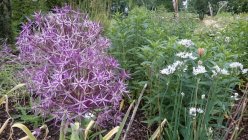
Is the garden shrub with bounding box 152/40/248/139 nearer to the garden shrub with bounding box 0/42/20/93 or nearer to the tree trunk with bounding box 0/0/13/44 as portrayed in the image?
the garden shrub with bounding box 0/42/20/93

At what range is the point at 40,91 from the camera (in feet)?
9.23

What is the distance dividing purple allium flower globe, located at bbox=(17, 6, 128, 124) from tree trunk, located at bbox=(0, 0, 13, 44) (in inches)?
96.6

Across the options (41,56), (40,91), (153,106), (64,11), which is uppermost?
(64,11)

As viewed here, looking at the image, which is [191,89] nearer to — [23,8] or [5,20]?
[5,20]

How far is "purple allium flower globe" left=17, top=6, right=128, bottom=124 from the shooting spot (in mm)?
2660

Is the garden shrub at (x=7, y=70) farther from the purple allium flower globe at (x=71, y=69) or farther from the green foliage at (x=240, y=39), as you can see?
the green foliage at (x=240, y=39)

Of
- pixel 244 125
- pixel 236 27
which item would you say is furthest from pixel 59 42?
pixel 236 27

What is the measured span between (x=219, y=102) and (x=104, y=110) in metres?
0.85

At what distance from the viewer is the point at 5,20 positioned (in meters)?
5.52

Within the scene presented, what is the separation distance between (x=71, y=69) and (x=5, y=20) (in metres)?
3.10

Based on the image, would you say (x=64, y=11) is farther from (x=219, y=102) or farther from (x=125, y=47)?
(x=219, y=102)

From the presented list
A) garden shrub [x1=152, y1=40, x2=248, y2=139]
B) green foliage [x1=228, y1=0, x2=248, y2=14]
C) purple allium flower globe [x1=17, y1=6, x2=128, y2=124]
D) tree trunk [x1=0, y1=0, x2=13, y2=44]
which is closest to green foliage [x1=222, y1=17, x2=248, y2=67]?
garden shrub [x1=152, y1=40, x2=248, y2=139]

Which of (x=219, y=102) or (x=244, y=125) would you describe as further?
(x=244, y=125)

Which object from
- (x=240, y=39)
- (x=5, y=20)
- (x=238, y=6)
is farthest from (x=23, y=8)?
(x=238, y=6)
